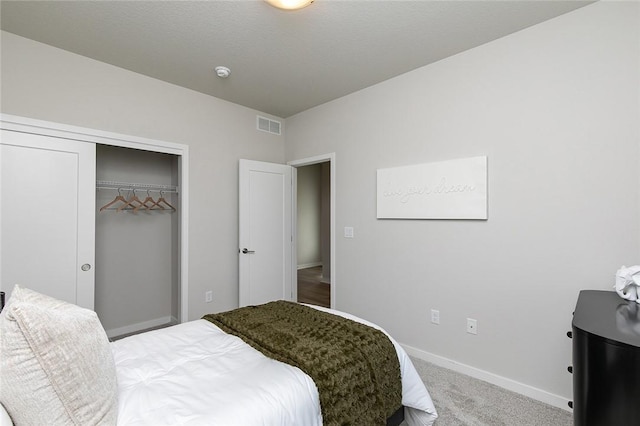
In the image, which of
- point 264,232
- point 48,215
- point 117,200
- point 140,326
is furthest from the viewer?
point 264,232

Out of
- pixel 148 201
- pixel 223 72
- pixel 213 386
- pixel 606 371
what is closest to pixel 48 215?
pixel 148 201

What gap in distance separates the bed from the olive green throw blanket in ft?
0.18

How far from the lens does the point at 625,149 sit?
1.94 metres


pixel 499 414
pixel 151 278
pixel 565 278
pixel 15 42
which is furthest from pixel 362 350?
pixel 15 42

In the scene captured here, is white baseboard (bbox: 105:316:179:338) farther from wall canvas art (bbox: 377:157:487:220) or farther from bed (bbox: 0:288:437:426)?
wall canvas art (bbox: 377:157:487:220)

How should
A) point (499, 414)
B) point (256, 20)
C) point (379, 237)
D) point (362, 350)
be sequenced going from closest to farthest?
point (362, 350) → point (499, 414) → point (256, 20) → point (379, 237)

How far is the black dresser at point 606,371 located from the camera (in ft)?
3.44

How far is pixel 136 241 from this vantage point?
363 cm

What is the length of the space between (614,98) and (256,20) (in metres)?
2.49

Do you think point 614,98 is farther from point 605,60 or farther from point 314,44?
point 314,44

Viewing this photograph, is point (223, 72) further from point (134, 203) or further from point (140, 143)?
point (134, 203)

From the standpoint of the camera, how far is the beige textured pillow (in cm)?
91

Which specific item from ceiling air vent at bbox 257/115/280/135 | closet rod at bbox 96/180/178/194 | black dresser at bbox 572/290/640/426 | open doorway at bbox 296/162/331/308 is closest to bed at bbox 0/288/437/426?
black dresser at bbox 572/290/640/426

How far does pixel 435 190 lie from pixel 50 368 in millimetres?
2737
